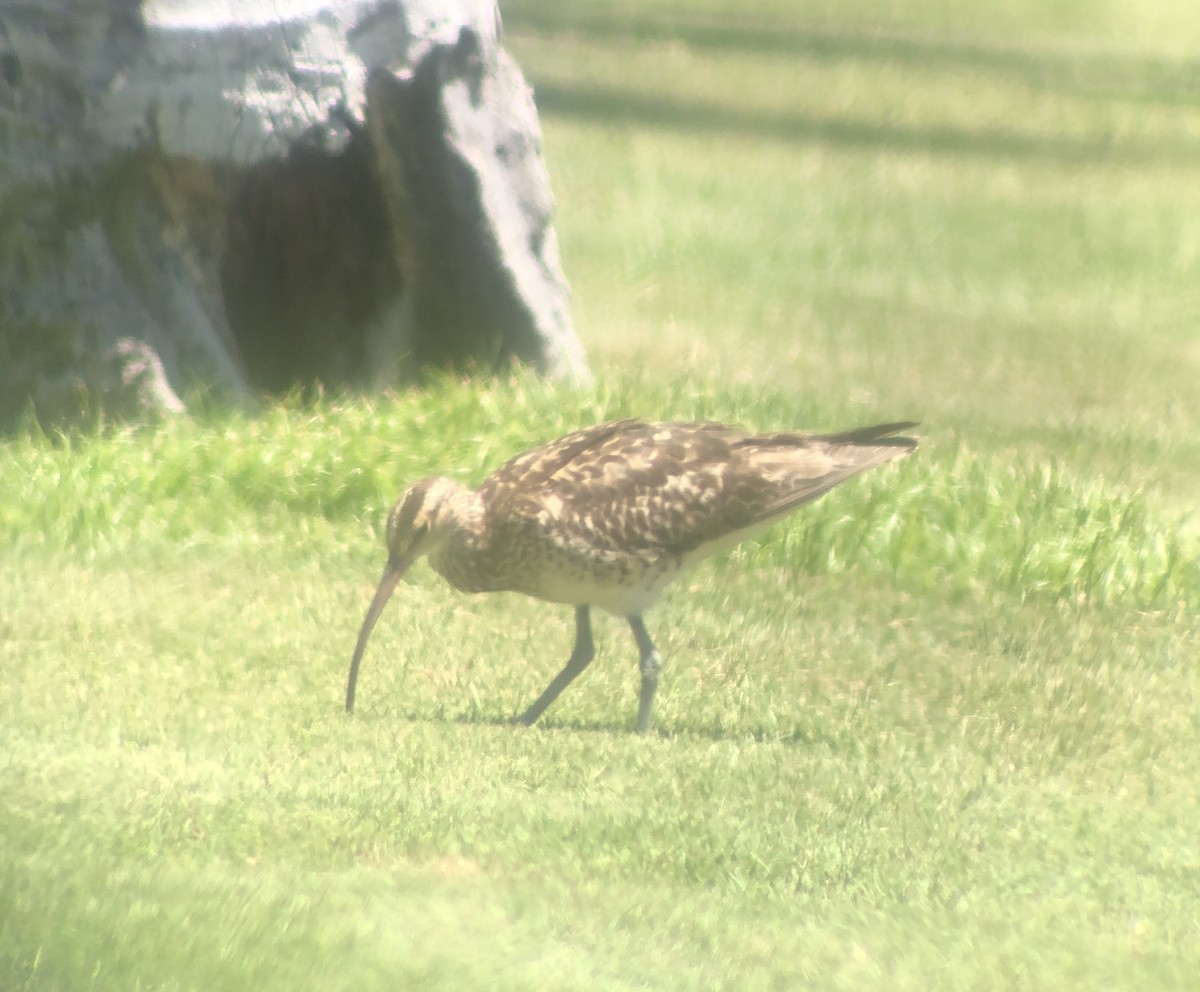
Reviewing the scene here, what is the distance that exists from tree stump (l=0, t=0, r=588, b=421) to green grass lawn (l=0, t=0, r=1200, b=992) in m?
0.48

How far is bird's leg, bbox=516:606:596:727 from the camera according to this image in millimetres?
7180

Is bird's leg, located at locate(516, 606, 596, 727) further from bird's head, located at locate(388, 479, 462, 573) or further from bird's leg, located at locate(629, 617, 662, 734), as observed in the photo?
bird's head, located at locate(388, 479, 462, 573)

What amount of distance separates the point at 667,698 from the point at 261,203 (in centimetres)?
486

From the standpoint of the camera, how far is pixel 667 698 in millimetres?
7664

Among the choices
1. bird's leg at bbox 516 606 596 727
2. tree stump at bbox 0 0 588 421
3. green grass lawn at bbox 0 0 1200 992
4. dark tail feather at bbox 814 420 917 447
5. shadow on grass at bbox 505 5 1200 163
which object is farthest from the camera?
shadow on grass at bbox 505 5 1200 163

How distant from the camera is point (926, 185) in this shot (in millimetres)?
18594

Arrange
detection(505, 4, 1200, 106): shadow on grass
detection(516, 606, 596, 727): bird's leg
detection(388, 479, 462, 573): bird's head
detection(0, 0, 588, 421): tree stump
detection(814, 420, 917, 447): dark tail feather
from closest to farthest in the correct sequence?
detection(388, 479, 462, 573): bird's head, detection(516, 606, 596, 727): bird's leg, detection(814, 420, 917, 447): dark tail feather, detection(0, 0, 588, 421): tree stump, detection(505, 4, 1200, 106): shadow on grass

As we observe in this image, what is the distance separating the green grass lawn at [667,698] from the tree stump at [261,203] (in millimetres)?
482

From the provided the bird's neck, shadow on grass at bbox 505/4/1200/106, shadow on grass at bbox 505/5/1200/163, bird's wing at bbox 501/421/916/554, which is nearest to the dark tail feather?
bird's wing at bbox 501/421/916/554

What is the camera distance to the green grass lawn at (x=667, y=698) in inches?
218

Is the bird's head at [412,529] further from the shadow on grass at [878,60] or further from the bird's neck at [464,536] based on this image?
the shadow on grass at [878,60]

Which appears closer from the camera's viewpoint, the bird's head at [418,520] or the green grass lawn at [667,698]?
the green grass lawn at [667,698]

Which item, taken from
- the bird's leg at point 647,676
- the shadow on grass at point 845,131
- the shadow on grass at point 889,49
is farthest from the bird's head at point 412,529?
the shadow on grass at point 889,49

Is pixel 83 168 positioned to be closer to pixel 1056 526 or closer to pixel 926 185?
pixel 1056 526
